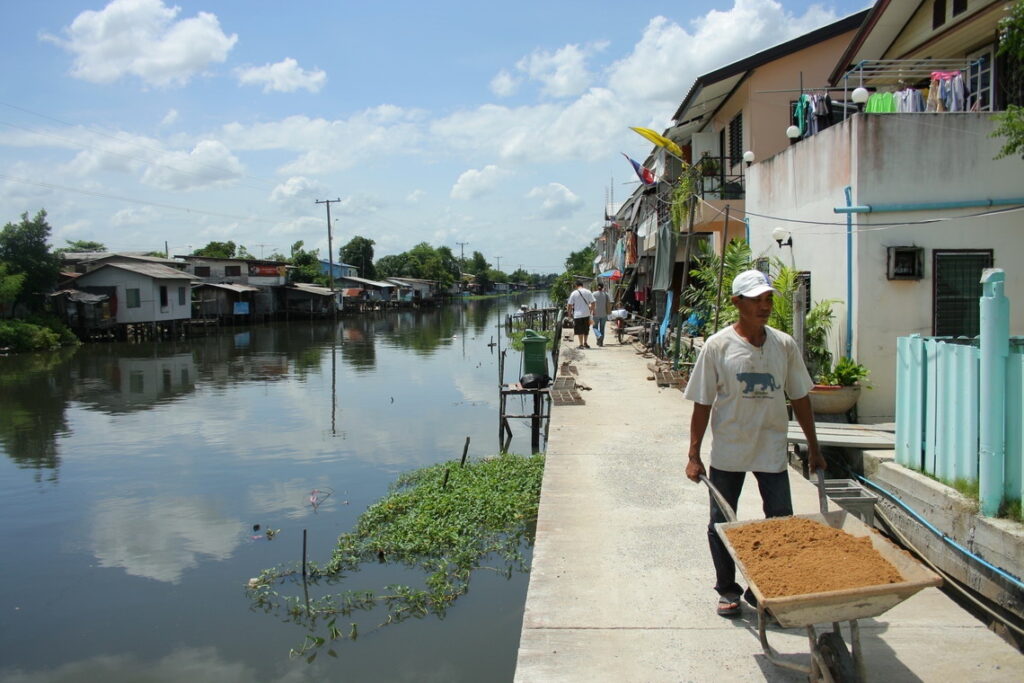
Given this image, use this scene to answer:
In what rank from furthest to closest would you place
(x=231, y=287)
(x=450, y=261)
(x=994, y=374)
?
(x=450, y=261) → (x=231, y=287) → (x=994, y=374)

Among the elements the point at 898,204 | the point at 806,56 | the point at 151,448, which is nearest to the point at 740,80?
the point at 806,56

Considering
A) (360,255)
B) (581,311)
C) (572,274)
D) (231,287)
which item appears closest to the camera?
(581,311)

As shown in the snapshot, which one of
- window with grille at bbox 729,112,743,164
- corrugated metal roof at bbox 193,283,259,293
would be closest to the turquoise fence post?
window with grille at bbox 729,112,743,164

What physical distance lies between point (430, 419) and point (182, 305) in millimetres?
29705

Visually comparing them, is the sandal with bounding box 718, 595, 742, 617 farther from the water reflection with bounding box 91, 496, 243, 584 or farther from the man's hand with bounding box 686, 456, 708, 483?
the water reflection with bounding box 91, 496, 243, 584

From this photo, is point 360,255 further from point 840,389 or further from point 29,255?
point 840,389

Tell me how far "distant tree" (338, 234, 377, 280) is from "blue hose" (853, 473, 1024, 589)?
77.8 m

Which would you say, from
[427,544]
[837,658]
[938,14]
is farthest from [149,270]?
[837,658]

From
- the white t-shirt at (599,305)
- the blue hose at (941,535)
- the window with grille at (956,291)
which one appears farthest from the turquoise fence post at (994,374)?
the white t-shirt at (599,305)

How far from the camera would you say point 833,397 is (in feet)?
28.3

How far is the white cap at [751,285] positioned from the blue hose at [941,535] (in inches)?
104

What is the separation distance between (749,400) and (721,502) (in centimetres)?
54

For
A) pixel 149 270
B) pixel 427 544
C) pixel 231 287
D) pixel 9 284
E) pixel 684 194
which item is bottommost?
pixel 427 544

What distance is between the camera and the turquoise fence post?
494 cm
